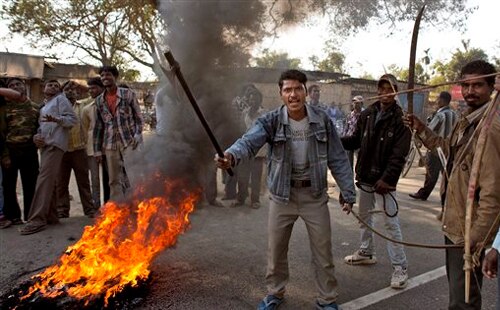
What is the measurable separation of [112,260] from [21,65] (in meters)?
21.3

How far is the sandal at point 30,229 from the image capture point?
5.13 metres

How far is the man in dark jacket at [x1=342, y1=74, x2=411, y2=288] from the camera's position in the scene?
12.1 ft

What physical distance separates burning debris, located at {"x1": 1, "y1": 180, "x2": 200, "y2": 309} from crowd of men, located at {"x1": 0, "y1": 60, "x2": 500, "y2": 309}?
0.46 m

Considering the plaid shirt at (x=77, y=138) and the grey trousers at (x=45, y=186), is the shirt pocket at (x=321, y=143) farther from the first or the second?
the plaid shirt at (x=77, y=138)

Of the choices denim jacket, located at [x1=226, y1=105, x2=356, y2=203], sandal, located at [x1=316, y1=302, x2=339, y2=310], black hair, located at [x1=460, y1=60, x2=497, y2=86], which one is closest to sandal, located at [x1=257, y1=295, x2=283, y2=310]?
sandal, located at [x1=316, y1=302, x2=339, y2=310]

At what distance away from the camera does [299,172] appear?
319 centimetres

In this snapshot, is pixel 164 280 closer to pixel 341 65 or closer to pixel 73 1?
pixel 73 1

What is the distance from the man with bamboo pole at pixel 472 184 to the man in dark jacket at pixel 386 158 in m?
0.90

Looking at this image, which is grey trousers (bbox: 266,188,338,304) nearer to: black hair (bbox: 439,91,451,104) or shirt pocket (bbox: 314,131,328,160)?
shirt pocket (bbox: 314,131,328,160)

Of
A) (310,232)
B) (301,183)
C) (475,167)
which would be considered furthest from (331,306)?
(475,167)

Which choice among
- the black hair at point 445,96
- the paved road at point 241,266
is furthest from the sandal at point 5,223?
the black hair at point 445,96

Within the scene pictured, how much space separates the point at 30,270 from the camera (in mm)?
4039

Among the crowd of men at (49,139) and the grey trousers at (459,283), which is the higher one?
the crowd of men at (49,139)

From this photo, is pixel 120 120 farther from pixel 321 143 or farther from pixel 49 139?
pixel 321 143
